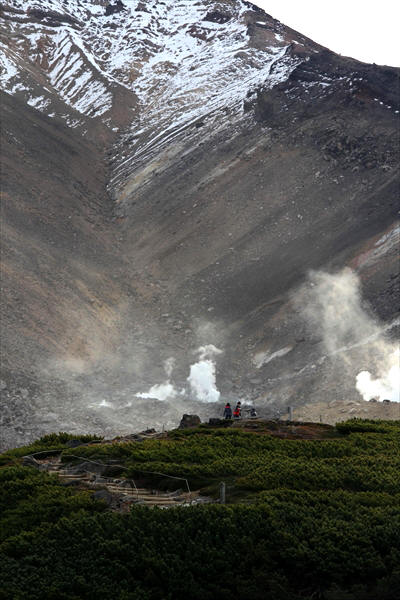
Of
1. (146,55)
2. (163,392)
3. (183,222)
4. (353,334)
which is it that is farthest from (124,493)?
(146,55)

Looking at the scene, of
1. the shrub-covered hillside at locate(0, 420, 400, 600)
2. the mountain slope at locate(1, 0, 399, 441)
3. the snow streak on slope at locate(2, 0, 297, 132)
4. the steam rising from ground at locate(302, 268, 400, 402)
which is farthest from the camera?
the snow streak on slope at locate(2, 0, 297, 132)

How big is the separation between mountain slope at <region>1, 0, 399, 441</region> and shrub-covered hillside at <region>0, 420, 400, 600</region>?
16970 mm

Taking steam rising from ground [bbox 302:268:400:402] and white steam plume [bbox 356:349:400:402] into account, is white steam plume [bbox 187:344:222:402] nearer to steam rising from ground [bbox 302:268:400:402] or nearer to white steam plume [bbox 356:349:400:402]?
steam rising from ground [bbox 302:268:400:402]

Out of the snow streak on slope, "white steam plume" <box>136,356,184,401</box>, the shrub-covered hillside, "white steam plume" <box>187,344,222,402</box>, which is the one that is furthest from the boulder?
the snow streak on slope

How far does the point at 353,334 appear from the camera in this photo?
3666 centimetres

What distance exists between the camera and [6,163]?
59.1 metres

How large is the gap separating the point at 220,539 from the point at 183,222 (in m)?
46.5

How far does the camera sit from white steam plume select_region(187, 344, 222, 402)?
1399 inches

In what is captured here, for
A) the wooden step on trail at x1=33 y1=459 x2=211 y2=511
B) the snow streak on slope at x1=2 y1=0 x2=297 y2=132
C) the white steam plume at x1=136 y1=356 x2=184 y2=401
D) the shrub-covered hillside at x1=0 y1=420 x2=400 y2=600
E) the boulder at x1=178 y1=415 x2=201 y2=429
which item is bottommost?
the shrub-covered hillside at x1=0 y1=420 x2=400 y2=600

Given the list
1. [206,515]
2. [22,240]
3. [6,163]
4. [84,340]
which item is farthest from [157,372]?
[6,163]

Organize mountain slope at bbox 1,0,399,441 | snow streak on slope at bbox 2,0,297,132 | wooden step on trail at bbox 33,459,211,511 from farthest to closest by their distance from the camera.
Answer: snow streak on slope at bbox 2,0,297,132 < mountain slope at bbox 1,0,399,441 < wooden step on trail at bbox 33,459,211,511

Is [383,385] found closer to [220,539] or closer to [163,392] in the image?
[163,392]

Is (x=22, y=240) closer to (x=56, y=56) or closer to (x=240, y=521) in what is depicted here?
(x=240, y=521)

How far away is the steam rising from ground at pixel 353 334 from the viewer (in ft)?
104
